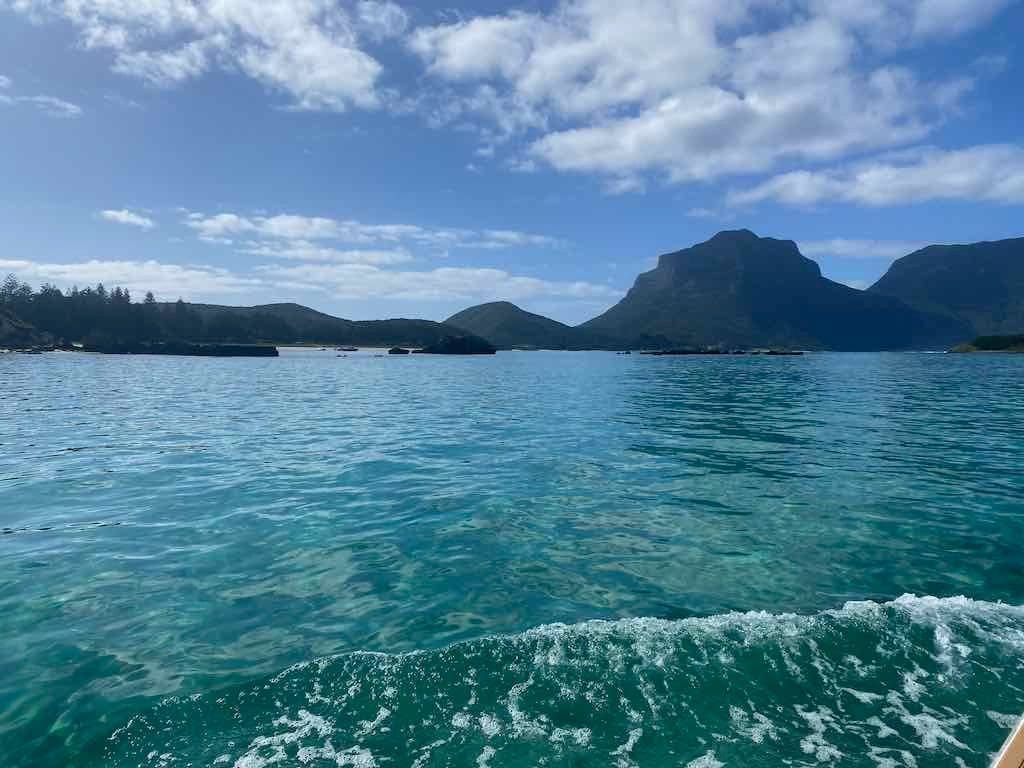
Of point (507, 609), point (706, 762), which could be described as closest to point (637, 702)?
point (706, 762)

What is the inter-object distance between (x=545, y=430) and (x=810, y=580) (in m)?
23.4

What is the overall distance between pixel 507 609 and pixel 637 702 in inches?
143

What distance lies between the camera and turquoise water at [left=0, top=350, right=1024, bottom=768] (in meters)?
7.20

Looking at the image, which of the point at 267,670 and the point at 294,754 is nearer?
the point at 294,754

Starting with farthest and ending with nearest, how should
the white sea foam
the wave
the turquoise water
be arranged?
the turquoise water
the wave
the white sea foam

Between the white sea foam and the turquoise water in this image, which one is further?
the turquoise water

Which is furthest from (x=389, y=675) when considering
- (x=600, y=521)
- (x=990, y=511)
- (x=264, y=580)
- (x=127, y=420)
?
(x=127, y=420)

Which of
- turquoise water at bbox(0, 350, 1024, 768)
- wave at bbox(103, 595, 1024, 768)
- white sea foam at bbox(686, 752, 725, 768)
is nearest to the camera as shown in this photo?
white sea foam at bbox(686, 752, 725, 768)

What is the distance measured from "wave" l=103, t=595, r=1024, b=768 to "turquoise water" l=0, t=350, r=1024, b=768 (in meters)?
0.05

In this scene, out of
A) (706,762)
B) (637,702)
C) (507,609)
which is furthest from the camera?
(507,609)

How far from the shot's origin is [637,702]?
7.80m

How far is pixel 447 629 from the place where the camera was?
1012cm

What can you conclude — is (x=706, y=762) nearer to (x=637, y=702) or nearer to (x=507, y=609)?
(x=637, y=702)

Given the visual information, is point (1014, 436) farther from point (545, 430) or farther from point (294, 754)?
point (294, 754)
